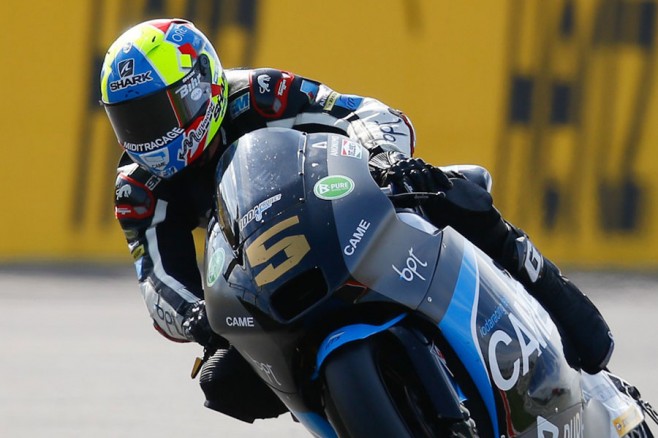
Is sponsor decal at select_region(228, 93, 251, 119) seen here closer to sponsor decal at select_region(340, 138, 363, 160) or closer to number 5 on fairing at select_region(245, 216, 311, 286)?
sponsor decal at select_region(340, 138, 363, 160)

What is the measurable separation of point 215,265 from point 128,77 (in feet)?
3.23

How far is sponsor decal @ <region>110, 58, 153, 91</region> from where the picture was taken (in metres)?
3.43

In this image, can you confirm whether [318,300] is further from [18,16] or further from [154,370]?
[18,16]

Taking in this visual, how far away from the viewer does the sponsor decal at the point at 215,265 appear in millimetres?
2619

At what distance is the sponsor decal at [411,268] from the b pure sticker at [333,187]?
0.18 metres

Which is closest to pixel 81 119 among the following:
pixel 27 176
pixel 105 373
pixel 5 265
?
pixel 27 176

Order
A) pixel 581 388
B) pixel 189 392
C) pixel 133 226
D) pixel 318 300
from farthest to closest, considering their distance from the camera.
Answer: pixel 189 392
pixel 133 226
pixel 581 388
pixel 318 300

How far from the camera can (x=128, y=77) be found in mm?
3434

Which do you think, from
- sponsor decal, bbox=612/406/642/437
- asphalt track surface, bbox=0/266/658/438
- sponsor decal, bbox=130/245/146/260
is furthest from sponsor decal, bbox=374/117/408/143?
asphalt track surface, bbox=0/266/658/438

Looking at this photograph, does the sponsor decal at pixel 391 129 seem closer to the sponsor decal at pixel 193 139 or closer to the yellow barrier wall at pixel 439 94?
the sponsor decal at pixel 193 139

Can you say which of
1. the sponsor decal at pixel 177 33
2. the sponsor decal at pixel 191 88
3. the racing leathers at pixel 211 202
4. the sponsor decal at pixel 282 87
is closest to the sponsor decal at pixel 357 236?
the racing leathers at pixel 211 202

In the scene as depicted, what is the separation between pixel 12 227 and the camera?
328 inches

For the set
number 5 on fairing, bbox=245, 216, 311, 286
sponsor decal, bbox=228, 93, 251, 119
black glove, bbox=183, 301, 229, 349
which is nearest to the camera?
number 5 on fairing, bbox=245, 216, 311, 286

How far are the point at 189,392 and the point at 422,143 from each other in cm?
322
